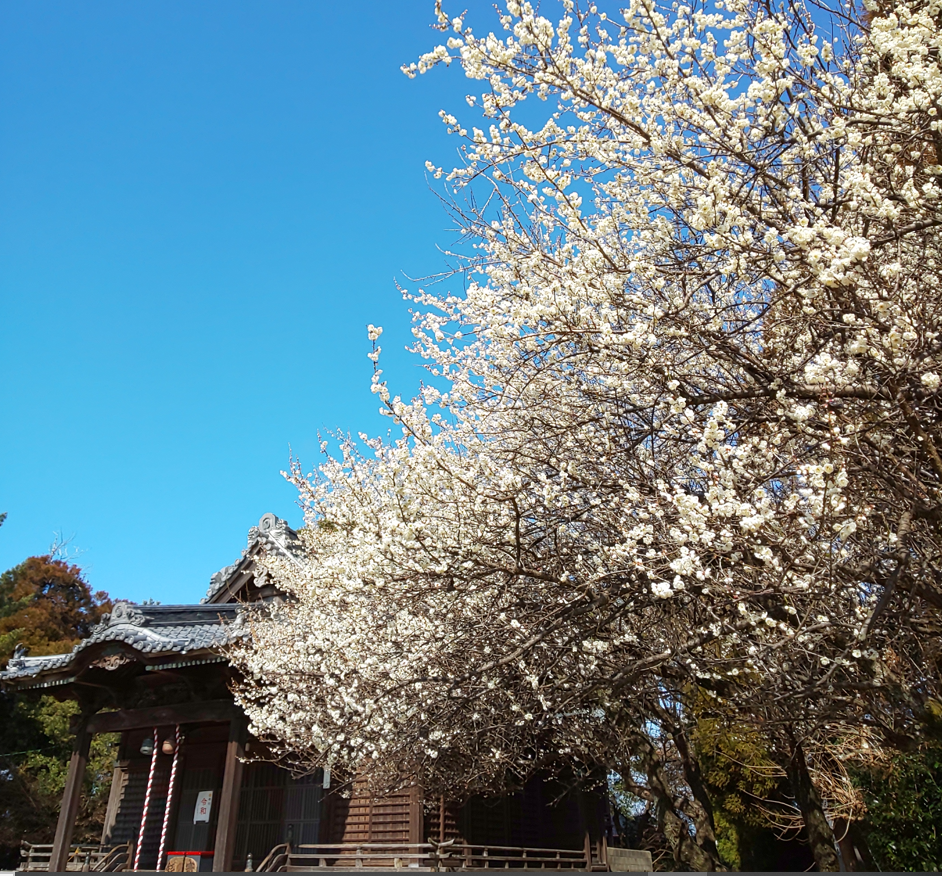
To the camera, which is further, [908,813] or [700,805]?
[700,805]

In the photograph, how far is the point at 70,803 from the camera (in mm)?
13094

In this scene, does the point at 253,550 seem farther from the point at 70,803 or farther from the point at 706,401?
the point at 706,401

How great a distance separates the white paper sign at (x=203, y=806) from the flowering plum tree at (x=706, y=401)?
9.01 meters

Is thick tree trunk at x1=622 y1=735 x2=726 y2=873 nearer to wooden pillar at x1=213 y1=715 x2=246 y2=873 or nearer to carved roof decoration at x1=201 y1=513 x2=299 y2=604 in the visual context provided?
wooden pillar at x1=213 y1=715 x2=246 y2=873

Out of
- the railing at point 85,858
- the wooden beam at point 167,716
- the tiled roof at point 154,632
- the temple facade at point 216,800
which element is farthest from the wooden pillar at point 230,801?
the railing at point 85,858

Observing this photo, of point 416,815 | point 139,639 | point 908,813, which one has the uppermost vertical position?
point 139,639

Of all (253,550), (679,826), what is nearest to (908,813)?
(679,826)

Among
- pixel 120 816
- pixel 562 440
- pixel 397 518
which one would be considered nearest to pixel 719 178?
pixel 562 440

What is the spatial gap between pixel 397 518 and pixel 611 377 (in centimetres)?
208

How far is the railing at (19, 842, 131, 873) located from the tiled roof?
11.2 feet

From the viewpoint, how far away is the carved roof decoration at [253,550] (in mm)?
17906

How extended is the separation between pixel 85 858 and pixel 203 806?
9.66 ft

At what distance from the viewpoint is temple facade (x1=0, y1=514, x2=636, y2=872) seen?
471 inches

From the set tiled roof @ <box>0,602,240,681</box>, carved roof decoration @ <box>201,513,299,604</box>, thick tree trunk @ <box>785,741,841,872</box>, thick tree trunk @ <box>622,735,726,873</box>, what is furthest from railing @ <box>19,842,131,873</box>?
thick tree trunk @ <box>785,741,841,872</box>
